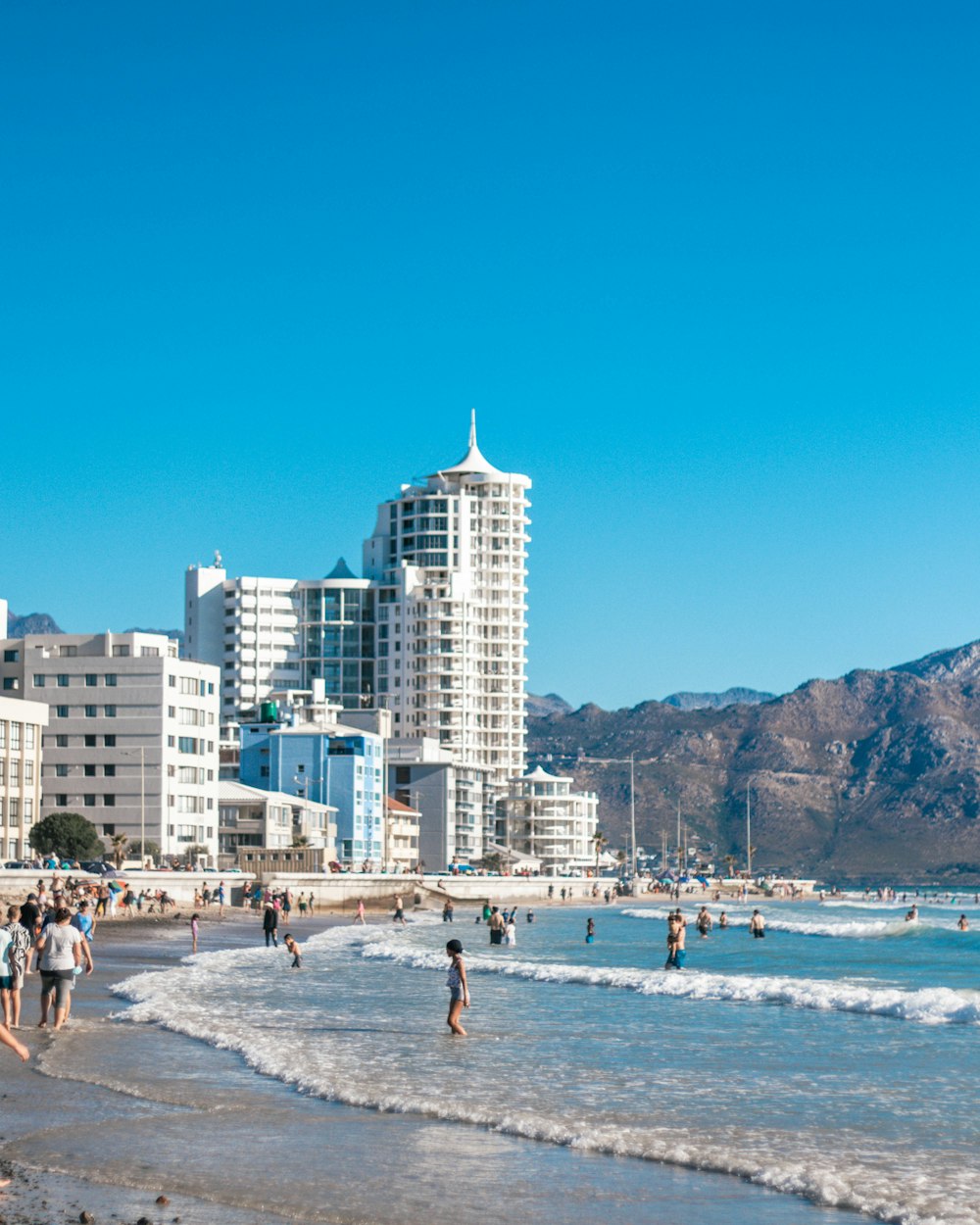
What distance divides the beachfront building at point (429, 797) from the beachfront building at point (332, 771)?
1535 centimetres

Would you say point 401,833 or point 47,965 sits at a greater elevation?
point 47,965

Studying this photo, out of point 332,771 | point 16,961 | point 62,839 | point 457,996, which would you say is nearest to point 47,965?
point 16,961

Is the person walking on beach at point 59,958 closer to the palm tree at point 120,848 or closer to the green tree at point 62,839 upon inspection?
the green tree at point 62,839

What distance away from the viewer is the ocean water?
1633cm

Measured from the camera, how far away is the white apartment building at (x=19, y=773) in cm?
10556

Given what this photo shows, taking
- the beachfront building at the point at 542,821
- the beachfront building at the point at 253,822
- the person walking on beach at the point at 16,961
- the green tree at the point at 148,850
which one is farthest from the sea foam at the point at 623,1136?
the beachfront building at the point at 542,821

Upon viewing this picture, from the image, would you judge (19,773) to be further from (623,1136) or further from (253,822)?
(623,1136)

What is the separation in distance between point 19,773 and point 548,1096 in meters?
91.1

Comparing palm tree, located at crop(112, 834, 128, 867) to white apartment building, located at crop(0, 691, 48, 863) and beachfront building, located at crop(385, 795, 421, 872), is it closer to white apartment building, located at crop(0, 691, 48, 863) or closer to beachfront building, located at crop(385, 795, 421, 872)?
white apartment building, located at crop(0, 691, 48, 863)

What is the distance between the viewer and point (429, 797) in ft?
575

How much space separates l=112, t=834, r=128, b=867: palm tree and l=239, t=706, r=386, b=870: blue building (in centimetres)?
3787

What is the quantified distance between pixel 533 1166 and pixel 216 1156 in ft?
10.6

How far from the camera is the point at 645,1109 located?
21.4 metres

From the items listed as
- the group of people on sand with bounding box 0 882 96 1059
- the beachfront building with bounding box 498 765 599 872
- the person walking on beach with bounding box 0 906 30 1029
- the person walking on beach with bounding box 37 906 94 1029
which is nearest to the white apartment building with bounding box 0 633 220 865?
the beachfront building with bounding box 498 765 599 872
